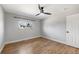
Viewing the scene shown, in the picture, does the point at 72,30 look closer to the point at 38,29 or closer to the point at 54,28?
the point at 54,28

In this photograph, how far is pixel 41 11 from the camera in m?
0.96

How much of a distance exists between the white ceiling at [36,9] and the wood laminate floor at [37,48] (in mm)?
422

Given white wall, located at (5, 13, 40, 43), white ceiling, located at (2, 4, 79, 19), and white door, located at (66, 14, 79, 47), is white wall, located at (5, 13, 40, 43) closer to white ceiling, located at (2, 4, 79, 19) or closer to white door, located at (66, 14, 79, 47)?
white ceiling, located at (2, 4, 79, 19)

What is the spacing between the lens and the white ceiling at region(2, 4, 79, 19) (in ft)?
3.01

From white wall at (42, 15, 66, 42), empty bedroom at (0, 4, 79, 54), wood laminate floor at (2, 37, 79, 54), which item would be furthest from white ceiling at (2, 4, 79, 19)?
wood laminate floor at (2, 37, 79, 54)

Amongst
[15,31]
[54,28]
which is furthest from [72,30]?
[15,31]

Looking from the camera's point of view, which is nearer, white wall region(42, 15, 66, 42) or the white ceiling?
the white ceiling

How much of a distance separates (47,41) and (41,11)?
0.49 metres

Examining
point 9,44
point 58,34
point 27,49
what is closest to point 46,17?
point 58,34

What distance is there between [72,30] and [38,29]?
51 centimetres

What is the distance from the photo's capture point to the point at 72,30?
101 cm

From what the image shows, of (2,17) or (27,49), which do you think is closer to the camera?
(2,17)

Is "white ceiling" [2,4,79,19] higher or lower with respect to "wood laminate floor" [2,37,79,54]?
higher

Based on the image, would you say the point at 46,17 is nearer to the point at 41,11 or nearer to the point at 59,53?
the point at 41,11
